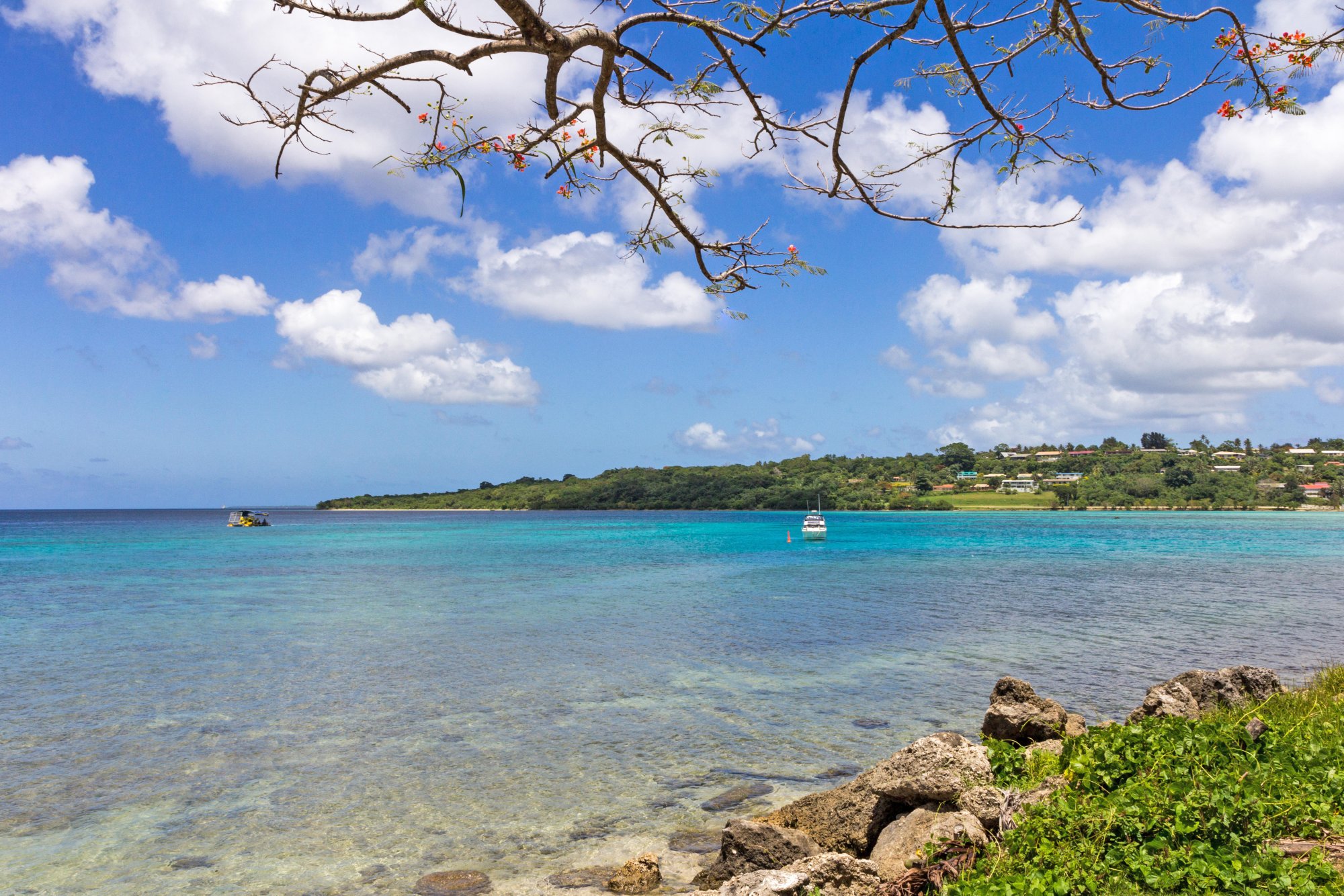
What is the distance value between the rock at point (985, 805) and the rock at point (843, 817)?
1167mm

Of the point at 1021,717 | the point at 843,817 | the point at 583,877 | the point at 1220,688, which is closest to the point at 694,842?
the point at 583,877

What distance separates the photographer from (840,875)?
207 inches

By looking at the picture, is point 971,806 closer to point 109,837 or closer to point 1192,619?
point 109,837

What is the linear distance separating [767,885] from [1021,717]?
4.81m

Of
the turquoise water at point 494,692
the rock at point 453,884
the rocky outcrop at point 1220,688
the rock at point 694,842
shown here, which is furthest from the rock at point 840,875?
the rocky outcrop at point 1220,688

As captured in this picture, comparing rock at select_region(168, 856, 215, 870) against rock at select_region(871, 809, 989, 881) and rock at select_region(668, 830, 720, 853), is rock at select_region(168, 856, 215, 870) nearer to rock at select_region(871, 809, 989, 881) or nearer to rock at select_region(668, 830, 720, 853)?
rock at select_region(668, 830, 720, 853)

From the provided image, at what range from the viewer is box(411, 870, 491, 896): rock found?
723 centimetres

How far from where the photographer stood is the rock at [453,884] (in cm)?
723

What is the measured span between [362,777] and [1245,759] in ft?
31.3

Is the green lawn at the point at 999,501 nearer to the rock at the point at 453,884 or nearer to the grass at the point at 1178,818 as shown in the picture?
the grass at the point at 1178,818

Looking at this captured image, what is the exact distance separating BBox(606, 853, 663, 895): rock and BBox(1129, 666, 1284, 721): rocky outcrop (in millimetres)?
5699

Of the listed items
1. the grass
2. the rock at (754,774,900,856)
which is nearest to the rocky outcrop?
the grass

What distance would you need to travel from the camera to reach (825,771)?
10453 mm

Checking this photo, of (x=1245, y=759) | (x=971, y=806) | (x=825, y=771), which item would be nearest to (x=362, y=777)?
(x=825, y=771)
